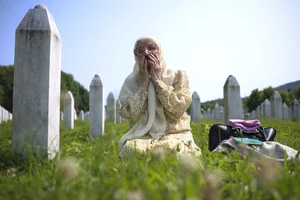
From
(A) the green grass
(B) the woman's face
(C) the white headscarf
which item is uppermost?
(B) the woman's face

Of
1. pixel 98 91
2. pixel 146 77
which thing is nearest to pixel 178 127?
pixel 146 77

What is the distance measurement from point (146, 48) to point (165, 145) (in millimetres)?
1410

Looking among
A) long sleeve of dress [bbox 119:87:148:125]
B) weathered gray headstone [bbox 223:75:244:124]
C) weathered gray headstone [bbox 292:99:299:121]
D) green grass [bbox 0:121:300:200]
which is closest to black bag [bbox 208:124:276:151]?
long sleeve of dress [bbox 119:87:148:125]

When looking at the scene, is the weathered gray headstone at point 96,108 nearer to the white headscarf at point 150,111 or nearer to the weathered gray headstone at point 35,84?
the weathered gray headstone at point 35,84

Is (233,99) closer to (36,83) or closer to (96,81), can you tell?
(96,81)

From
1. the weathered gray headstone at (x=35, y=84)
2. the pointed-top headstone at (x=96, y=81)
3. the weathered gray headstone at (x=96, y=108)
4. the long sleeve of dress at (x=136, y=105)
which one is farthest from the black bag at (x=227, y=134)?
the pointed-top headstone at (x=96, y=81)

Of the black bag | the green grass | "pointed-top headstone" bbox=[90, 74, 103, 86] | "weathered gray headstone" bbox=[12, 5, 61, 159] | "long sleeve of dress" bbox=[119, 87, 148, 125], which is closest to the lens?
the green grass

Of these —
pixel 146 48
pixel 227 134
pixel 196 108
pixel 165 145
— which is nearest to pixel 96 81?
pixel 146 48

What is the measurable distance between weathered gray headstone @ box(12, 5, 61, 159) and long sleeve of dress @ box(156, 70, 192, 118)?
1.79 metres

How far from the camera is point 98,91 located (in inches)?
323

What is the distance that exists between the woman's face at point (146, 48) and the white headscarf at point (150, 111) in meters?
0.07

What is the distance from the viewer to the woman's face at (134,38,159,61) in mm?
3543

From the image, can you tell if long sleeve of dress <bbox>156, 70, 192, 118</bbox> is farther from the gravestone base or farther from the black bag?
the black bag

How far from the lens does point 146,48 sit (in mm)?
3566
